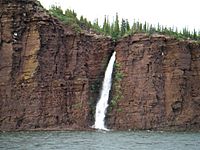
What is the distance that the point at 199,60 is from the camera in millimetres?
92125

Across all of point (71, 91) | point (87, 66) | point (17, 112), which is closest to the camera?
point (17, 112)

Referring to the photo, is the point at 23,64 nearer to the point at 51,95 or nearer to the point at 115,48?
the point at 51,95

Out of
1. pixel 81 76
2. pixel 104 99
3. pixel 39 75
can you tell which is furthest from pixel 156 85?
pixel 39 75

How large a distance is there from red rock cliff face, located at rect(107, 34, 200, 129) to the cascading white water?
3.83 ft

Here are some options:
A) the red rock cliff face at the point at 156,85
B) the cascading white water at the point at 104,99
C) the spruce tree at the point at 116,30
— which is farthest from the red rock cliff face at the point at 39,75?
the spruce tree at the point at 116,30

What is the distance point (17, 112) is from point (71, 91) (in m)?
10.3

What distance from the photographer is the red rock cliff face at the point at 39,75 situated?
7994cm

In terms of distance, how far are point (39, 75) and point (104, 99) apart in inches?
515

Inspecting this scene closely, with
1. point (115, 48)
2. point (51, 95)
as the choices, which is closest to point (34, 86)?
point (51, 95)

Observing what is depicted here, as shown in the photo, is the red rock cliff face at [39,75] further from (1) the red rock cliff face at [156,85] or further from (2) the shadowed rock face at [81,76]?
(1) the red rock cliff face at [156,85]

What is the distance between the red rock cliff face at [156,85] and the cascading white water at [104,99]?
1.17m

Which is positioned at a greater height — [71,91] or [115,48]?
[115,48]

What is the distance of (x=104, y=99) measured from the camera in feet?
290

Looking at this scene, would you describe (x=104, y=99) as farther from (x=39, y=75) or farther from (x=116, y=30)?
(x=116, y=30)
